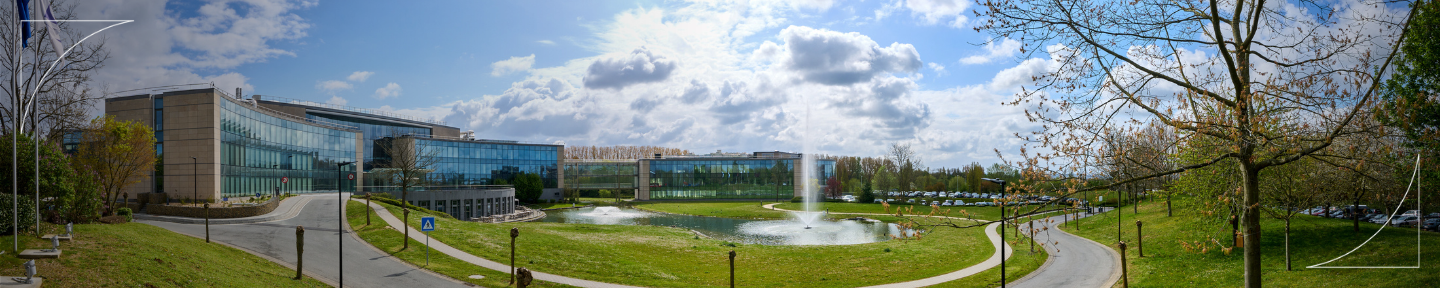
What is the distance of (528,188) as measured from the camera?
76188 millimetres

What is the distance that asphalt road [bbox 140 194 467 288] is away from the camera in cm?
2108

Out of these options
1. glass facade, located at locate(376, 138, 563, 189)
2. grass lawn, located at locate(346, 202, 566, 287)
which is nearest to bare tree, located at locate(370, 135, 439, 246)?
glass facade, located at locate(376, 138, 563, 189)

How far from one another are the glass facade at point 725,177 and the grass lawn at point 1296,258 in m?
60.7

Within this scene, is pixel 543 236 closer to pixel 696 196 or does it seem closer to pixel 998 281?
pixel 998 281

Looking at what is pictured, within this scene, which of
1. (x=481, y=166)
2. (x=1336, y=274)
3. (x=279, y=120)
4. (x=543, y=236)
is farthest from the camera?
(x=481, y=166)

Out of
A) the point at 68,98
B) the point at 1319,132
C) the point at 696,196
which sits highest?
the point at 68,98

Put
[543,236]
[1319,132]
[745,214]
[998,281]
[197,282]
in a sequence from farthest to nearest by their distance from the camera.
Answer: [745,214], [543,236], [998,281], [197,282], [1319,132]

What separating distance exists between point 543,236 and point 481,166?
54.3 m

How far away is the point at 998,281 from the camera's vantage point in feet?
71.6

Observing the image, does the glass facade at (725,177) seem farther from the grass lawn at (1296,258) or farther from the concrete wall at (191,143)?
the grass lawn at (1296,258)

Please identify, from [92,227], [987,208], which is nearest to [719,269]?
[92,227]

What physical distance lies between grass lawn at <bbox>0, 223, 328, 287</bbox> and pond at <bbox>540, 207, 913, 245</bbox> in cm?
2414

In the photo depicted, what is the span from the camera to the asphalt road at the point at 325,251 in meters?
21.1

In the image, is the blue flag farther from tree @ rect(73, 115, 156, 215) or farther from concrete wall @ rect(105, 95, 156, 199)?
concrete wall @ rect(105, 95, 156, 199)
